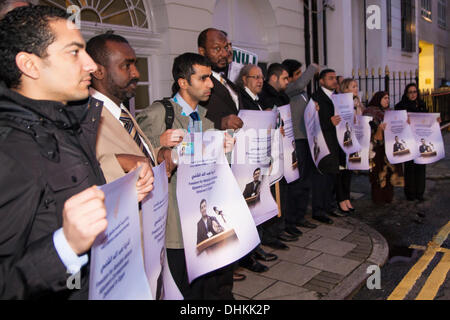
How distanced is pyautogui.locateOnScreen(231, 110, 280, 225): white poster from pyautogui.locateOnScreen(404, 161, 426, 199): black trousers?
4.17 m

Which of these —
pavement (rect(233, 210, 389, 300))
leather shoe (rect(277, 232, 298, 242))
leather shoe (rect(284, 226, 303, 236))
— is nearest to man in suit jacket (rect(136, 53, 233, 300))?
pavement (rect(233, 210, 389, 300))

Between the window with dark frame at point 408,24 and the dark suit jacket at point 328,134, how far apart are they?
46.5 feet

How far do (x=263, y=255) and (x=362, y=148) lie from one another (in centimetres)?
262

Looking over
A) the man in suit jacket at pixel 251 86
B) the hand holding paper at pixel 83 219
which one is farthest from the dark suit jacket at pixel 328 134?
the hand holding paper at pixel 83 219

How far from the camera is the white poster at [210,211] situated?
93.2 inches

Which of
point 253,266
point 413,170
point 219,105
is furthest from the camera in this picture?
point 413,170

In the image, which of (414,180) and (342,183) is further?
(414,180)

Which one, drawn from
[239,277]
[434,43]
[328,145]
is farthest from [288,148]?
[434,43]

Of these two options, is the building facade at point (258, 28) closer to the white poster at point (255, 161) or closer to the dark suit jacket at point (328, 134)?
the dark suit jacket at point (328, 134)

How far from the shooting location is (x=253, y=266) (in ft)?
13.5

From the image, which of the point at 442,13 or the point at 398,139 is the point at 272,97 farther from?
the point at 442,13

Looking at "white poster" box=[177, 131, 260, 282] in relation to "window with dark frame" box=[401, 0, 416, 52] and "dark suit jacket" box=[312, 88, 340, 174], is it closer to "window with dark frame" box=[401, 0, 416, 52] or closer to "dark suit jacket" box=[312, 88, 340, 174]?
"dark suit jacket" box=[312, 88, 340, 174]

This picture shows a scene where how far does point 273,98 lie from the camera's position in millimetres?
4816

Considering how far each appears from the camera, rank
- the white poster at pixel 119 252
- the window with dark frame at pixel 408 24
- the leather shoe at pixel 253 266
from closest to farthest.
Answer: the white poster at pixel 119 252 → the leather shoe at pixel 253 266 → the window with dark frame at pixel 408 24
